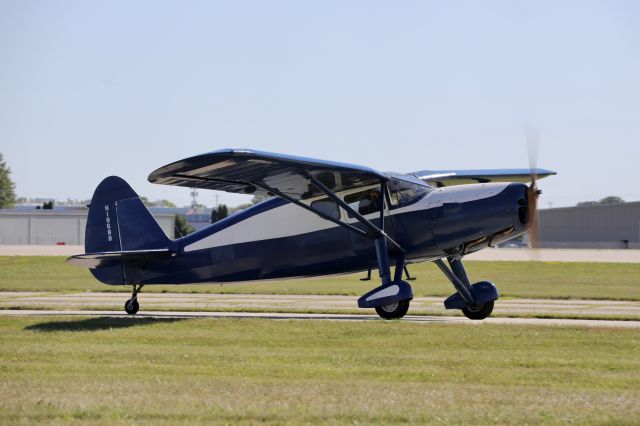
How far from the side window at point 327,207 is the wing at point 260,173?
0.59 ft

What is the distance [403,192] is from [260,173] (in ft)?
8.91

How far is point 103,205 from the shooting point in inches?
746

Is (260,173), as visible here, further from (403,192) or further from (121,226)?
(121,226)

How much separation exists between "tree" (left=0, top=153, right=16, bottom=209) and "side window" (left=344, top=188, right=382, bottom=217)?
444 feet

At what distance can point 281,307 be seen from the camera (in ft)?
66.0

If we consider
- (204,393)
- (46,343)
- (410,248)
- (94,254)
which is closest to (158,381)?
(204,393)

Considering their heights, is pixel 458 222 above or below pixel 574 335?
above

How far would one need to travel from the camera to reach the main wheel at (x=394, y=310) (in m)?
15.6

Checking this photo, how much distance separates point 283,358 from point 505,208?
619 centimetres

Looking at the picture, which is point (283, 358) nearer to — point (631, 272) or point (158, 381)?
point (158, 381)

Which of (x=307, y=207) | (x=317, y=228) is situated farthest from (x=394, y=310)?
(x=307, y=207)

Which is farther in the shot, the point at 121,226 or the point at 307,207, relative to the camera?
the point at 121,226

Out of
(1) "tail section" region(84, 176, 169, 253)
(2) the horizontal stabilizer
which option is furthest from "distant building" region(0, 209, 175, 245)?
(2) the horizontal stabilizer

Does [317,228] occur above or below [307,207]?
below
